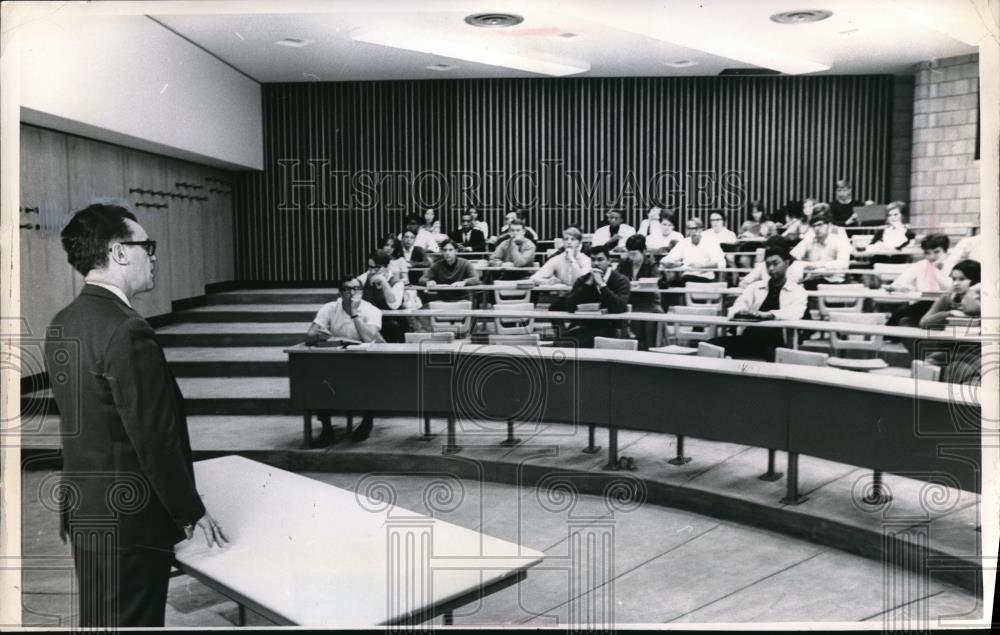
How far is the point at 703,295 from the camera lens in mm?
7117

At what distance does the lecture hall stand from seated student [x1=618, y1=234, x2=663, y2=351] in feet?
0.17

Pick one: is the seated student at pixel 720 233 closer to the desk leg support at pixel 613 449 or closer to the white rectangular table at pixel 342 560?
the desk leg support at pixel 613 449

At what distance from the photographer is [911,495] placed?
3209mm

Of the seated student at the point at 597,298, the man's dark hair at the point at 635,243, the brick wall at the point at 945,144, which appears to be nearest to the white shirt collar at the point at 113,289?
the brick wall at the point at 945,144

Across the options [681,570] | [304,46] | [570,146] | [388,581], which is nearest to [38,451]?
[388,581]

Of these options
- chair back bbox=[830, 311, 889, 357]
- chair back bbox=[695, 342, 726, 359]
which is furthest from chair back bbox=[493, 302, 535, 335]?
chair back bbox=[830, 311, 889, 357]

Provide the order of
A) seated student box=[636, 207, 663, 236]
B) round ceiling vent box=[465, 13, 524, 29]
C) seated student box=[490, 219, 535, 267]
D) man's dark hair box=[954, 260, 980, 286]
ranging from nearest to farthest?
man's dark hair box=[954, 260, 980, 286], round ceiling vent box=[465, 13, 524, 29], seated student box=[490, 219, 535, 267], seated student box=[636, 207, 663, 236]

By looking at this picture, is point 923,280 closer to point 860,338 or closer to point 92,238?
point 860,338

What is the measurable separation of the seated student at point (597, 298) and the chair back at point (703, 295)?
2.52ft

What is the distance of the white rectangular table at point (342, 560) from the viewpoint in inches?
78.8

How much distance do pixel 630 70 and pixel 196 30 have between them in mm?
3247

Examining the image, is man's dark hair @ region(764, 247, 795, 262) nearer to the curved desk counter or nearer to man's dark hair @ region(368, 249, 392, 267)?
the curved desk counter

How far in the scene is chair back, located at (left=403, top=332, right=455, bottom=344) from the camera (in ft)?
17.1

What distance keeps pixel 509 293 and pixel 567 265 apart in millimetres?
590
